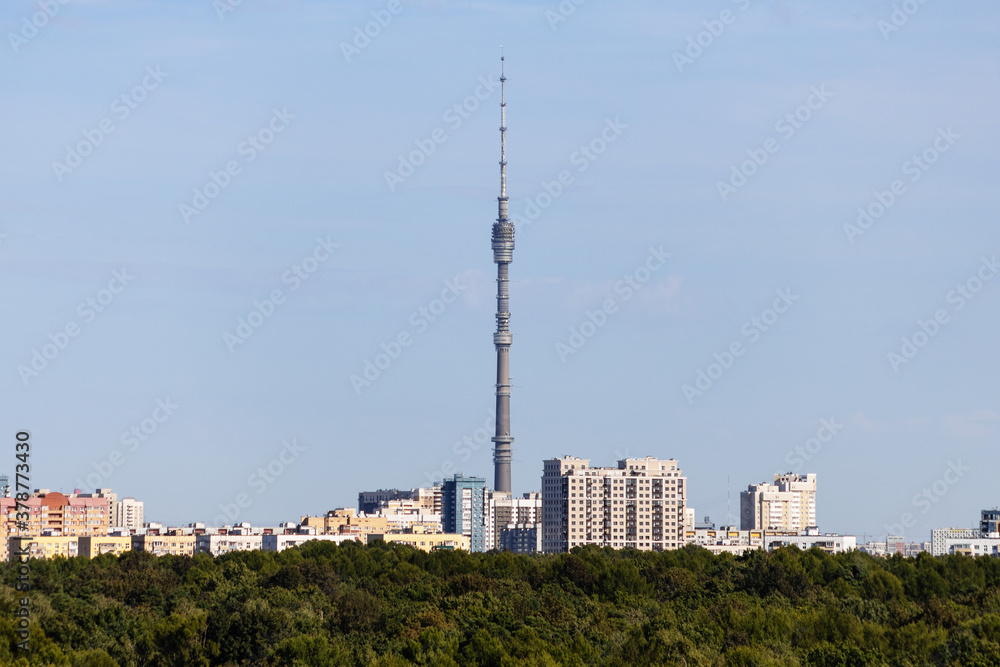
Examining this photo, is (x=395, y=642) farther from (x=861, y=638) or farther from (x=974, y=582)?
(x=974, y=582)

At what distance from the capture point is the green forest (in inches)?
2591

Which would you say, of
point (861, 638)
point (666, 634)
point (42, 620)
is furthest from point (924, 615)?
point (42, 620)

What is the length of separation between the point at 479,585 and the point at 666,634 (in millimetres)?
37250

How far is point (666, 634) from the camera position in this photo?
67.8 m

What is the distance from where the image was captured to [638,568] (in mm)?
116500

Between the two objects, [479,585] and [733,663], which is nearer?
[733,663]

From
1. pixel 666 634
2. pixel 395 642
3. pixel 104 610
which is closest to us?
pixel 666 634

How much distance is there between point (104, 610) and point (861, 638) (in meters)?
38.9

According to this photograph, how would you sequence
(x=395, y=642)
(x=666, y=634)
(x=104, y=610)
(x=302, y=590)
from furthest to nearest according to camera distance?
(x=302, y=590) → (x=104, y=610) → (x=395, y=642) → (x=666, y=634)

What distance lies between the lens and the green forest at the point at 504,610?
6581 cm

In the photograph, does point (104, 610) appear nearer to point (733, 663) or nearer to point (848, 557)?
point (733, 663)

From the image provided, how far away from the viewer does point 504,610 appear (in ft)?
273

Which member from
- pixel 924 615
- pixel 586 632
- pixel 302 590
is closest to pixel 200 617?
pixel 586 632

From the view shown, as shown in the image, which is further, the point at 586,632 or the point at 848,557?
the point at 848,557
